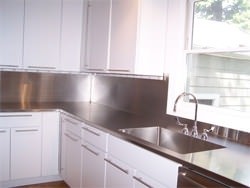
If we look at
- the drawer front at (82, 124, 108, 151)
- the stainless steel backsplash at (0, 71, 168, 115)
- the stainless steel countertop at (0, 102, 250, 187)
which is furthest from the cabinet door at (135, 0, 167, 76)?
the drawer front at (82, 124, 108, 151)

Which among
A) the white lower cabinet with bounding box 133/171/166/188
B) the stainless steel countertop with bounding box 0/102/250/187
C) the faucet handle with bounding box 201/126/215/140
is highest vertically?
the faucet handle with bounding box 201/126/215/140

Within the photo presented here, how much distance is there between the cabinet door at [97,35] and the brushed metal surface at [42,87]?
0.56 metres

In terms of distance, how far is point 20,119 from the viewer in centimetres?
298

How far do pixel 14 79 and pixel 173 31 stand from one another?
209cm

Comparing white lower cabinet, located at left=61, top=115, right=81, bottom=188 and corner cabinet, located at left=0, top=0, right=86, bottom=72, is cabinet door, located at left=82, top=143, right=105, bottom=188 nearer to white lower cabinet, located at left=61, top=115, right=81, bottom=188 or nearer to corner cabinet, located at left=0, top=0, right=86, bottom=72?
white lower cabinet, located at left=61, top=115, right=81, bottom=188

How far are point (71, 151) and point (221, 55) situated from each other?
1.74 meters

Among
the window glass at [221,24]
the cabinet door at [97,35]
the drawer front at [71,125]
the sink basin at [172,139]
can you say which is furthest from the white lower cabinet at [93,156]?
the window glass at [221,24]

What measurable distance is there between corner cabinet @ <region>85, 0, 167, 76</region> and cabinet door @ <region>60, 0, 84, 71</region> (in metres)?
0.63

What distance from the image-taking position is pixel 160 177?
1648 millimetres

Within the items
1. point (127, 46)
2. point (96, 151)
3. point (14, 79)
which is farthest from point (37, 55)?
point (96, 151)

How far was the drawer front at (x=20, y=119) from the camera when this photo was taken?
2.90 metres

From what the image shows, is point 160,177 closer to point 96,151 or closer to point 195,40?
point 96,151

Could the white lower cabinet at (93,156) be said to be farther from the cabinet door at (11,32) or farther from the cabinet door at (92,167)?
the cabinet door at (11,32)

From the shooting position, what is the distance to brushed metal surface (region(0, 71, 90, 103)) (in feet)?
11.3
